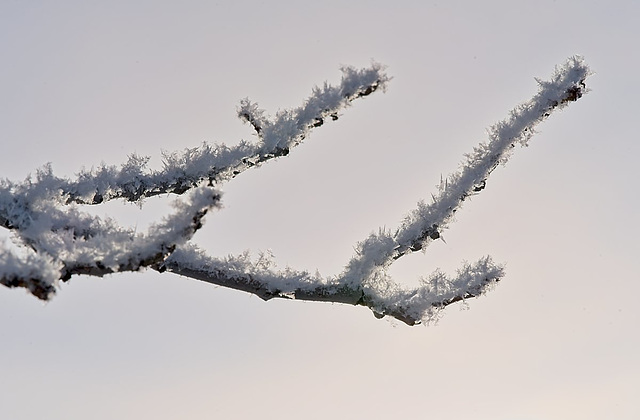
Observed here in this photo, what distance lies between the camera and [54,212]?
2713 mm

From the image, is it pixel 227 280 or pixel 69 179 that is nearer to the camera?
pixel 227 280

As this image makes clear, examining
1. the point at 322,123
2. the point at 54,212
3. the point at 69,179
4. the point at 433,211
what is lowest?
the point at 54,212

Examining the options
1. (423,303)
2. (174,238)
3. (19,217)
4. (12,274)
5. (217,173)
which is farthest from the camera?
(217,173)

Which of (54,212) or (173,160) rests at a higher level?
(173,160)

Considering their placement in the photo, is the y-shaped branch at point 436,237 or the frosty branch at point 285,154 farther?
the y-shaped branch at point 436,237

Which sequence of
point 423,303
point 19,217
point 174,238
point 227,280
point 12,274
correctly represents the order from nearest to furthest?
point 12,274
point 174,238
point 19,217
point 227,280
point 423,303

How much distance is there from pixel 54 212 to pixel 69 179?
0.47m

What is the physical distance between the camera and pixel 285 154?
3.46m

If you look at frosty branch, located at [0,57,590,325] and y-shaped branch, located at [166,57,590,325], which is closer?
frosty branch, located at [0,57,590,325]

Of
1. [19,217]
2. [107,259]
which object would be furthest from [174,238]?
[19,217]

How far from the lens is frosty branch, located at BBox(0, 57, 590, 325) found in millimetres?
2791

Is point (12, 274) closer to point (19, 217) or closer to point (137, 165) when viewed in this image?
point (19, 217)

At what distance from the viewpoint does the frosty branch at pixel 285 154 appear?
2791 mm

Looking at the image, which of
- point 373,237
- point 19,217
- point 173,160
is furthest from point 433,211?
point 19,217
